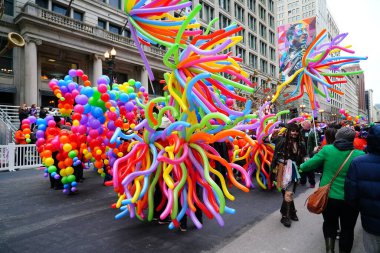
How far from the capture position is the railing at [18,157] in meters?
9.61

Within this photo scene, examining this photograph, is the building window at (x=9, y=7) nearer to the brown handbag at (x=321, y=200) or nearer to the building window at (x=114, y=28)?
the building window at (x=114, y=28)

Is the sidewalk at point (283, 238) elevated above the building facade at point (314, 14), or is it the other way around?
the building facade at point (314, 14)

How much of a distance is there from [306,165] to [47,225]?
4.20 metres

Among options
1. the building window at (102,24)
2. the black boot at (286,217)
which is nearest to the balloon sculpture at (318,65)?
the black boot at (286,217)

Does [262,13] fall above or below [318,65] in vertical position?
above

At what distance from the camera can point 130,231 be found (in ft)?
13.4

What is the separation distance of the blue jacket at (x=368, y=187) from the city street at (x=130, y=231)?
131cm

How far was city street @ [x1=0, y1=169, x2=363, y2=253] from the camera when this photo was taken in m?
3.55

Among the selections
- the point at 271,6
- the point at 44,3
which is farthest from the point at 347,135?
the point at 271,6

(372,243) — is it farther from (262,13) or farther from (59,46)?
(262,13)

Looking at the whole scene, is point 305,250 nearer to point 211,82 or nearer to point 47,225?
point 211,82

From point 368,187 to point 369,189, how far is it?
2 cm

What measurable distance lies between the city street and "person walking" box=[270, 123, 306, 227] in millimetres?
225

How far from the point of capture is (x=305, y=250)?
3.48m
